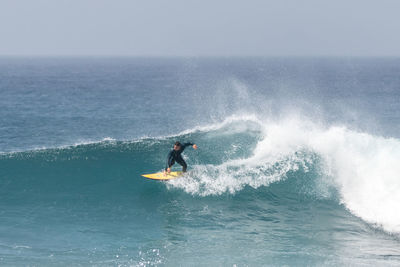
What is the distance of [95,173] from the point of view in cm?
1809

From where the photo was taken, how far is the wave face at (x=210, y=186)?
13.7 meters

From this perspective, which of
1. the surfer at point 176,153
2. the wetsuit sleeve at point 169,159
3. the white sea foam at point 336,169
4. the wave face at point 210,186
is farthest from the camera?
the wetsuit sleeve at point 169,159

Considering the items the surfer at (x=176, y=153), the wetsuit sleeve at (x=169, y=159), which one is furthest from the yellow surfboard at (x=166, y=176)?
the wetsuit sleeve at (x=169, y=159)

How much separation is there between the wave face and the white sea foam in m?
0.04

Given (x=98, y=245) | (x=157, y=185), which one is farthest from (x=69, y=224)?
(x=157, y=185)

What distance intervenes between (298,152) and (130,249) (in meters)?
9.89

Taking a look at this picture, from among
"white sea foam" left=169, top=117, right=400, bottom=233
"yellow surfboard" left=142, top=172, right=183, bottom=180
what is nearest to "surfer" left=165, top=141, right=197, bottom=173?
"yellow surfboard" left=142, top=172, right=183, bottom=180

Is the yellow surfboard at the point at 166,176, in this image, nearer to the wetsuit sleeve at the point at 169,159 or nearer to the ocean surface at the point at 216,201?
the ocean surface at the point at 216,201

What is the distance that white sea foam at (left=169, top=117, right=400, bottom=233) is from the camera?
48.1 feet

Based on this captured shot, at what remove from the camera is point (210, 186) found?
16.0 m

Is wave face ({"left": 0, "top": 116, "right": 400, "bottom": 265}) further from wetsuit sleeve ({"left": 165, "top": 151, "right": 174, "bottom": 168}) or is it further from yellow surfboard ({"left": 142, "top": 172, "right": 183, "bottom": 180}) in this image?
wetsuit sleeve ({"left": 165, "top": 151, "right": 174, "bottom": 168})

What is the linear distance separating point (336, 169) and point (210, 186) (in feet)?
18.8

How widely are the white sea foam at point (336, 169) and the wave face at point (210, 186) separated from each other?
0.04 m

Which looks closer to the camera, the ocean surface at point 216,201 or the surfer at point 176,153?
the ocean surface at point 216,201
